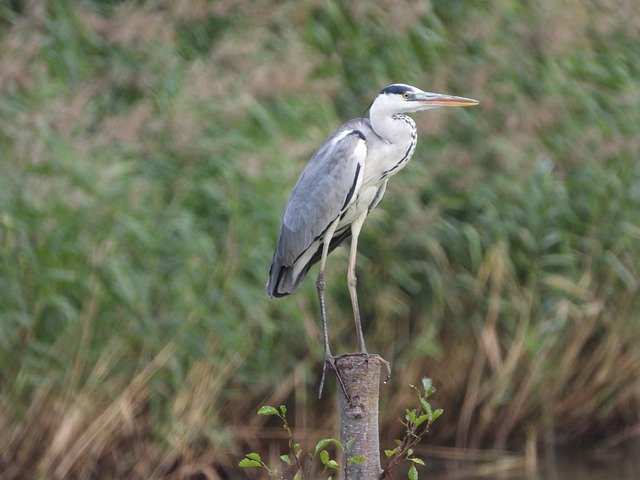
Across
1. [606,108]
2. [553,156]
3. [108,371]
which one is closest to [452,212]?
[553,156]

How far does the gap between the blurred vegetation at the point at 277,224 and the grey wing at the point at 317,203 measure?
2.90 ft

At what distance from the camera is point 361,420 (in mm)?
2508

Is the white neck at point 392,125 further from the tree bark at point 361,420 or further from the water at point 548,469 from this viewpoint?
the water at point 548,469

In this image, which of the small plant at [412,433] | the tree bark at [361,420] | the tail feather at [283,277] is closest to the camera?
the small plant at [412,433]

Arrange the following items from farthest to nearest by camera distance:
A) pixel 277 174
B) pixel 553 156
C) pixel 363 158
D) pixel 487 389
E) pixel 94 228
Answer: pixel 553 156
pixel 487 389
pixel 277 174
pixel 94 228
pixel 363 158

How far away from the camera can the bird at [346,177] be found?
3.85 m

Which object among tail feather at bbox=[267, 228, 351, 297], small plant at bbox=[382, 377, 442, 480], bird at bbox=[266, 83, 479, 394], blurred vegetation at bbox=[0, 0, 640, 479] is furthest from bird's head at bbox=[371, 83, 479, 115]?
small plant at bbox=[382, 377, 442, 480]

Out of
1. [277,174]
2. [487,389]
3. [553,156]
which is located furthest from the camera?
[553,156]

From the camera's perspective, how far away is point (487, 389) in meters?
5.68

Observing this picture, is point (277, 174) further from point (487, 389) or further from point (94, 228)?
point (487, 389)

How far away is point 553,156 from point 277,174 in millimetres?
1621

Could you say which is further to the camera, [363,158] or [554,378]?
[554,378]

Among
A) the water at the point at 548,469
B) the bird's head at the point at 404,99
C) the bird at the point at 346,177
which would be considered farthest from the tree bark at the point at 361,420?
the water at the point at 548,469

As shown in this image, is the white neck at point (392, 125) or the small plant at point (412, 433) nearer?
the small plant at point (412, 433)
